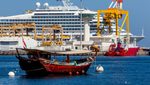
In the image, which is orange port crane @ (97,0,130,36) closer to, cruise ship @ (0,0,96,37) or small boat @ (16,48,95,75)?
cruise ship @ (0,0,96,37)

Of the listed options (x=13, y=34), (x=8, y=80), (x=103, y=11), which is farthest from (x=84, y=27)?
(x=8, y=80)

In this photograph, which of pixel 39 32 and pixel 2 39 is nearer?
pixel 2 39

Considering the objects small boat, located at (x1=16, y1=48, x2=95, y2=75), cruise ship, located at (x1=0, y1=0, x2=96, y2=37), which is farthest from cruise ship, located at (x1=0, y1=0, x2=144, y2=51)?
small boat, located at (x1=16, y1=48, x2=95, y2=75)

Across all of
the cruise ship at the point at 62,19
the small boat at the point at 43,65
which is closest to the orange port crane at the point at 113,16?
the cruise ship at the point at 62,19

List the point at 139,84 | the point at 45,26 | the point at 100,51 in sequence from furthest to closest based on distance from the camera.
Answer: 1. the point at 45,26
2. the point at 100,51
3. the point at 139,84

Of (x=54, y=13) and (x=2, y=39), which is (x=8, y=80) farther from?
(x=54, y=13)

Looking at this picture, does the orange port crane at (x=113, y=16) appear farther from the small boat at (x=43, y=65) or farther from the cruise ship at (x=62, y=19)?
the small boat at (x=43, y=65)

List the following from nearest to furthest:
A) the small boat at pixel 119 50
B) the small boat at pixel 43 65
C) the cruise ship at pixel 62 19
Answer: the small boat at pixel 43 65
the small boat at pixel 119 50
the cruise ship at pixel 62 19

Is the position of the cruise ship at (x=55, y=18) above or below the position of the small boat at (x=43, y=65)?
above

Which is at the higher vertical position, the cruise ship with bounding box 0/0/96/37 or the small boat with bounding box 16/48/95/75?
the cruise ship with bounding box 0/0/96/37

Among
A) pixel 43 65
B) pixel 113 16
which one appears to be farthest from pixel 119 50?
pixel 43 65

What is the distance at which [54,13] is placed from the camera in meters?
171

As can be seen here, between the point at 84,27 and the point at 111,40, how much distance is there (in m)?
7.21

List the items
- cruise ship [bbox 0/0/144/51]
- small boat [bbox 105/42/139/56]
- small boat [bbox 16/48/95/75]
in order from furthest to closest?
cruise ship [bbox 0/0/144/51]
small boat [bbox 105/42/139/56]
small boat [bbox 16/48/95/75]
